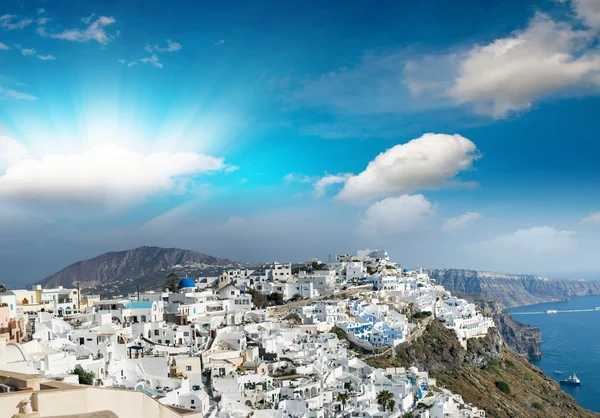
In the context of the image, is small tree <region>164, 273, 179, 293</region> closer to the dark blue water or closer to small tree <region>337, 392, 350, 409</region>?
small tree <region>337, 392, 350, 409</region>

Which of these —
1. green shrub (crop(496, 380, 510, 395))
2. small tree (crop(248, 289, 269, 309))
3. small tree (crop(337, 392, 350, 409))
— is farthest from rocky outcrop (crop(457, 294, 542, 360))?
small tree (crop(337, 392, 350, 409))

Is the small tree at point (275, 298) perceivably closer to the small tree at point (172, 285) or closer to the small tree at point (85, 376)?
the small tree at point (172, 285)

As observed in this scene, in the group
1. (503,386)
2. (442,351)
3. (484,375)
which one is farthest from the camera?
(484,375)

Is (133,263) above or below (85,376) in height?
above

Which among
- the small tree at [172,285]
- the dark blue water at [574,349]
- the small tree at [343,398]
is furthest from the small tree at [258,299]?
the dark blue water at [574,349]

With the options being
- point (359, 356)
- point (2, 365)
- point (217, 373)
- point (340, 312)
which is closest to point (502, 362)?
point (340, 312)

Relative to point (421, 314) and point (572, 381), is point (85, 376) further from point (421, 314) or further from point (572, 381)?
point (572, 381)

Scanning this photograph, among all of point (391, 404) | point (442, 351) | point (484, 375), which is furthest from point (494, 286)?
point (391, 404)
